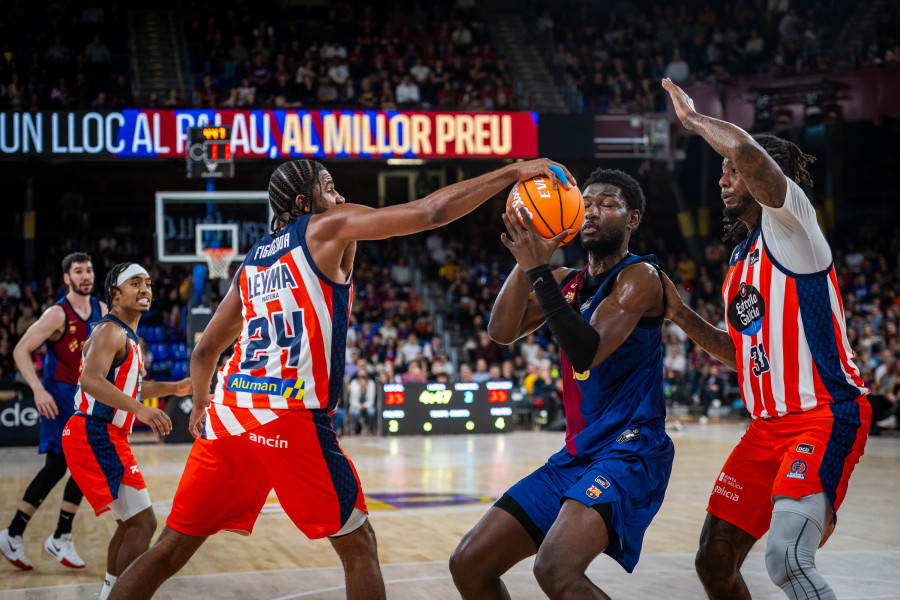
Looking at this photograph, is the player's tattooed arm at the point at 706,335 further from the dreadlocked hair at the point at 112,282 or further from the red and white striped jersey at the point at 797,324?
the dreadlocked hair at the point at 112,282

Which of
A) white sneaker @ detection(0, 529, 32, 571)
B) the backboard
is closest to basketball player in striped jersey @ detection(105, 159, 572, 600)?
white sneaker @ detection(0, 529, 32, 571)

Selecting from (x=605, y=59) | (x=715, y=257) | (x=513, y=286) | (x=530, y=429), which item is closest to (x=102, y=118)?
(x=530, y=429)

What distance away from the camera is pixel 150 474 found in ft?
37.8

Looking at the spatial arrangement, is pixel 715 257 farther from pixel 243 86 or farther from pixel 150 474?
pixel 150 474

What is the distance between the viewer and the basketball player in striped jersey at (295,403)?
148 inches

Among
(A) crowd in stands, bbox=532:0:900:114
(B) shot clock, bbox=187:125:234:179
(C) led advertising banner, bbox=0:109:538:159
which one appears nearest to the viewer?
(B) shot clock, bbox=187:125:234:179

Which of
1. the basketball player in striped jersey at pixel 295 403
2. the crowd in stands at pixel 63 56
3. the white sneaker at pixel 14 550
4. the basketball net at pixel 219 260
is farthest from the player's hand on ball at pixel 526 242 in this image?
the crowd in stands at pixel 63 56

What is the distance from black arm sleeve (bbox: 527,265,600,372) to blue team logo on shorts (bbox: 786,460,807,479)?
88 cm

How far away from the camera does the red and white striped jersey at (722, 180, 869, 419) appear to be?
3.80 m

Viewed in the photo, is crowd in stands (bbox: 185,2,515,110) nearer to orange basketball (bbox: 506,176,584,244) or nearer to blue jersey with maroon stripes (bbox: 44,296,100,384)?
blue jersey with maroon stripes (bbox: 44,296,100,384)

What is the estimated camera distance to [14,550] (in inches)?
258

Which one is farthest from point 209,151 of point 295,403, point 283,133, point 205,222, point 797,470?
point 797,470

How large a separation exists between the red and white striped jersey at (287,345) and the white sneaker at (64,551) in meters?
3.24

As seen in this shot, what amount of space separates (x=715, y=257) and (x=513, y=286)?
21.8m
